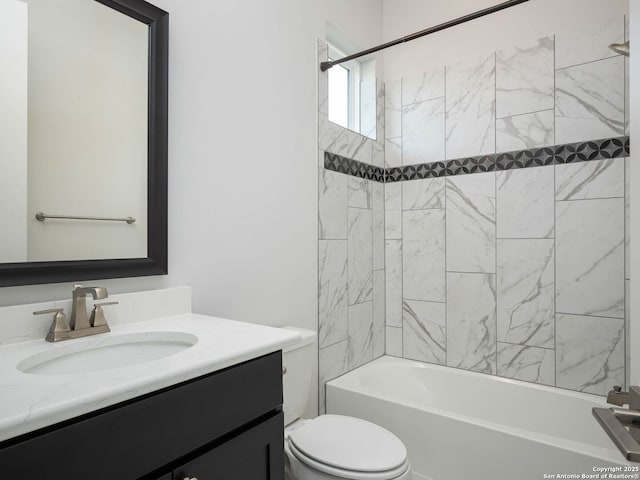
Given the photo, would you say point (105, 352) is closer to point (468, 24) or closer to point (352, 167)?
point (352, 167)

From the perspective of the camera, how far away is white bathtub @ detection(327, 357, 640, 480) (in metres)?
1.57

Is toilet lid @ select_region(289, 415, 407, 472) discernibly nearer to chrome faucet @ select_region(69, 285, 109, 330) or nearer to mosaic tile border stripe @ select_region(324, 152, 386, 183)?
chrome faucet @ select_region(69, 285, 109, 330)

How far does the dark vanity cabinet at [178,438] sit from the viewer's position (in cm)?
62

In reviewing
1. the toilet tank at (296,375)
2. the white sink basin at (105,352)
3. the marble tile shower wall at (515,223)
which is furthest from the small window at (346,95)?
the white sink basin at (105,352)

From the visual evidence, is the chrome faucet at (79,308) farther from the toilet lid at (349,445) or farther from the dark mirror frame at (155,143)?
the toilet lid at (349,445)

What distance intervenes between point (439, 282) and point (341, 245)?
2.41 feet

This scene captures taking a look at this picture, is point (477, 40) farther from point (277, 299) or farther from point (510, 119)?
point (277, 299)

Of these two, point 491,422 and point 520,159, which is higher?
point 520,159

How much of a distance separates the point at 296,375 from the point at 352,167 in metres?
1.36

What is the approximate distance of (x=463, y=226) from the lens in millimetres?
2463

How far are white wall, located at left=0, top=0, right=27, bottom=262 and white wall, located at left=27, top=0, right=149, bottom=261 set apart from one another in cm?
2

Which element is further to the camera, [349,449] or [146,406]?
[349,449]

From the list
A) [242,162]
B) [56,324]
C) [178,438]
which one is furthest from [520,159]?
[56,324]

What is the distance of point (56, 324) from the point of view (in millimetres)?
1049
